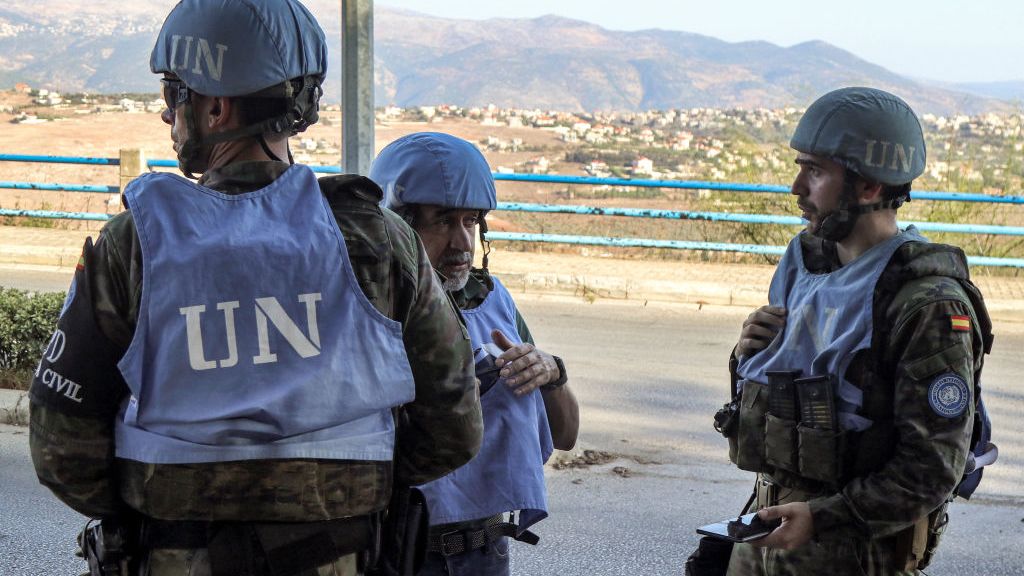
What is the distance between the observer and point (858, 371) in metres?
2.33

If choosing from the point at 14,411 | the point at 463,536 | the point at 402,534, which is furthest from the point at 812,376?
the point at 14,411

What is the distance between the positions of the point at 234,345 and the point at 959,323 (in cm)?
137

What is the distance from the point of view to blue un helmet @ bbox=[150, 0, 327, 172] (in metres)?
1.83

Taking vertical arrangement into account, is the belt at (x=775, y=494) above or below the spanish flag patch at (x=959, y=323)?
below

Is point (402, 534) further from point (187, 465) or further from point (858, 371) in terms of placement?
point (858, 371)

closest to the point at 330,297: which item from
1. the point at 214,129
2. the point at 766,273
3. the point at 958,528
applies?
the point at 214,129

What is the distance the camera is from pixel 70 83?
113812mm

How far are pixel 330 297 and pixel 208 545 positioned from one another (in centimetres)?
42

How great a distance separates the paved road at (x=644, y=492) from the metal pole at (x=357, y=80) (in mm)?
2002

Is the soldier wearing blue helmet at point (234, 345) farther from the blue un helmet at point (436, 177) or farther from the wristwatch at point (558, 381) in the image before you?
the wristwatch at point (558, 381)

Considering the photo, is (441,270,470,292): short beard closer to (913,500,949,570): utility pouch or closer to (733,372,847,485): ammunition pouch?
(733,372,847,485): ammunition pouch

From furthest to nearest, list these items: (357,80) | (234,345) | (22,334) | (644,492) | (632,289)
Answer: (632,289)
(22,334)
(357,80)
(644,492)
(234,345)

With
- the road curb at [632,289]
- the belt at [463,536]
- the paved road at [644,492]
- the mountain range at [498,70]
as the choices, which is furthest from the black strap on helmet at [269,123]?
the mountain range at [498,70]

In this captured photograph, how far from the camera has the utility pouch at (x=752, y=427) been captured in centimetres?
249
